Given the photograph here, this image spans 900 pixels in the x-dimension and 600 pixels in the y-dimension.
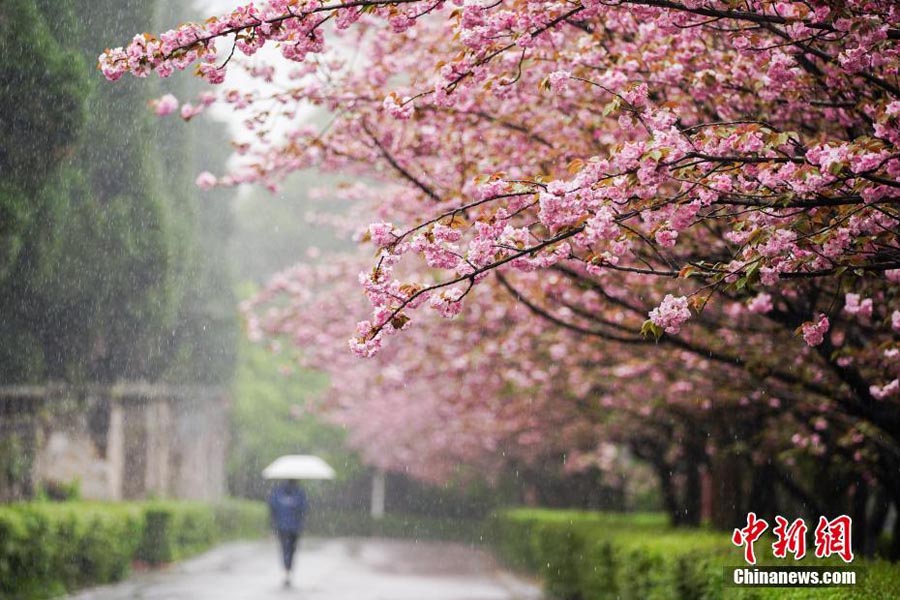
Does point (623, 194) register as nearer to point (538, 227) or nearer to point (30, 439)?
point (538, 227)

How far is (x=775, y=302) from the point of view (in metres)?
8.57

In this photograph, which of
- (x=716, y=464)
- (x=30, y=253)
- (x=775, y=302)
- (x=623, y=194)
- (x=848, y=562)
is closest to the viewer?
(x=623, y=194)

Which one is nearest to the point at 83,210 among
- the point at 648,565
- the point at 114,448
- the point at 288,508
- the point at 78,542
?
the point at 78,542

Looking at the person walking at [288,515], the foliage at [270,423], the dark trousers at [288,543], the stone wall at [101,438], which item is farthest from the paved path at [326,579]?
the foliage at [270,423]

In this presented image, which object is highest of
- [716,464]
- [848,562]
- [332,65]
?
[332,65]

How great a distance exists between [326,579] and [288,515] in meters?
2.11

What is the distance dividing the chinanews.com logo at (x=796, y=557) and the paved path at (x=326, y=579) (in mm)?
8774

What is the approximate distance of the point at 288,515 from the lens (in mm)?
19125

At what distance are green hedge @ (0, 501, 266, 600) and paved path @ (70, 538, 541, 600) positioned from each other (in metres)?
0.36

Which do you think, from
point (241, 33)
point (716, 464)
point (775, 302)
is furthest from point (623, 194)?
point (716, 464)

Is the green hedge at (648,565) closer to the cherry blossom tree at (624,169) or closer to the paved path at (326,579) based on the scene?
the paved path at (326,579)

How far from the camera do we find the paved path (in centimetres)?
1625

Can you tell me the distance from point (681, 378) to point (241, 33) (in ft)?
28.5

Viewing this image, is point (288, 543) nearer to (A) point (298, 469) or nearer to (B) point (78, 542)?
(A) point (298, 469)
